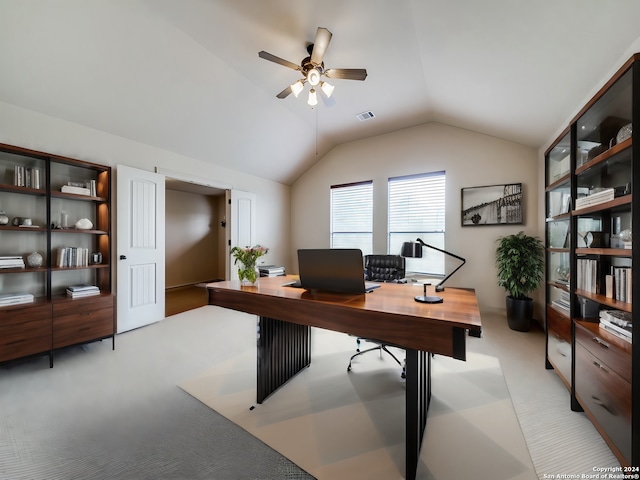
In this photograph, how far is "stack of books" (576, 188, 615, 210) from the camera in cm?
143

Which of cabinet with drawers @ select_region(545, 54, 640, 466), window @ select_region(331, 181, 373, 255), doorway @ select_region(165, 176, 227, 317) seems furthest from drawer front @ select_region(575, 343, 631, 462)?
doorway @ select_region(165, 176, 227, 317)

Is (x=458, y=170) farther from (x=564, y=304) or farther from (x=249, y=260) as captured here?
(x=249, y=260)

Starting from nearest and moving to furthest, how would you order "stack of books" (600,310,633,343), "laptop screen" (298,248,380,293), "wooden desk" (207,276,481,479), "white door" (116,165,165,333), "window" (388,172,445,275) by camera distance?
1. "wooden desk" (207,276,481,479)
2. "stack of books" (600,310,633,343)
3. "laptop screen" (298,248,380,293)
4. "white door" (116,165,165,333)
5. "window" (388,172,445,275)

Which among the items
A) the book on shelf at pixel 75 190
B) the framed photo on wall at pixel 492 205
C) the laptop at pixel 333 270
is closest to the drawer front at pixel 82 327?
the book on shelf at pixel 75 190

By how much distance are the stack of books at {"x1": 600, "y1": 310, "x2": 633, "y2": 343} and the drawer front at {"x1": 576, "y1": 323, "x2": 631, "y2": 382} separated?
0.24ft

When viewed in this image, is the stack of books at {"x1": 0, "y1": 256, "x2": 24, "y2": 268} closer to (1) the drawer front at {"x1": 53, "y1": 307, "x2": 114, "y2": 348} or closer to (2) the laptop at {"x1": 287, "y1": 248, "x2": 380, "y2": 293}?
(1) the drawer front at {"x1": 53, "y1": 307, "x2": 114, "y2": 348}

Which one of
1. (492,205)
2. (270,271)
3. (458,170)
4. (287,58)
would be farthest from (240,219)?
(492,205)

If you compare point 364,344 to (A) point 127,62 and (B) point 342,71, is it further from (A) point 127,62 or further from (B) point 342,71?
(A) point 127,62

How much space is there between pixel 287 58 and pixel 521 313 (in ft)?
13.9

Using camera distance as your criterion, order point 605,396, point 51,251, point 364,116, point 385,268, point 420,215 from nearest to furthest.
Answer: point 605,396, point 51,251, point 385,268, point 364,116, point 420,215

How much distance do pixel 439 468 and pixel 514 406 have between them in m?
0.92

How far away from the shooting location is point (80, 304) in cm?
259

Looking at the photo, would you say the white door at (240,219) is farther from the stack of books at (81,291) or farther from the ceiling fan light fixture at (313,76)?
the ceiling fan light fixture at (313,76)

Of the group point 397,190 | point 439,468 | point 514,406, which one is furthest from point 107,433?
point 397,190
